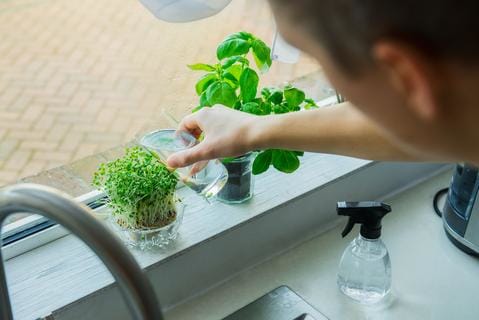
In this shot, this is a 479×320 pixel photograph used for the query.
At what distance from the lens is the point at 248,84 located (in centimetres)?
89

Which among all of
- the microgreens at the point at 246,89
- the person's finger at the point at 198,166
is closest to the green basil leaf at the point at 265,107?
the microgreens at the point at 246,89

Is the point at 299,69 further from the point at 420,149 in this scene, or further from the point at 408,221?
the point at 420,149

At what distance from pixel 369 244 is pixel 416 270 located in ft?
0.38

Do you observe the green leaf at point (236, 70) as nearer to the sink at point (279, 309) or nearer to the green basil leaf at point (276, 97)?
the green basil leaf at point (276, 97)

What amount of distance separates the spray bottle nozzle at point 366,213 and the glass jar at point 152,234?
228 millimetres

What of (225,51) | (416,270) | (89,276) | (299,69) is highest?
(225,51)

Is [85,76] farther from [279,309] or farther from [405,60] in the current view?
[405,60]

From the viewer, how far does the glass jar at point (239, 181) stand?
0.92 m

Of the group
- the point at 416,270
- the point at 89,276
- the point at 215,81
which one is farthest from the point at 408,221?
the point at 89,276

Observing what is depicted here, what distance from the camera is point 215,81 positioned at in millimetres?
896

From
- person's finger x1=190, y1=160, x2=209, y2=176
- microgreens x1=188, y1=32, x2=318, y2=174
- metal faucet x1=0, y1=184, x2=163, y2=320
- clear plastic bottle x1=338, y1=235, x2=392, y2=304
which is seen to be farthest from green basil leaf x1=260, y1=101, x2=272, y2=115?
metal faucet x1=0, y1=184, x2=163, y2=320

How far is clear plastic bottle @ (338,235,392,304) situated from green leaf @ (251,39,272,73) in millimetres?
294

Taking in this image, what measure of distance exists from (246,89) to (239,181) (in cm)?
15

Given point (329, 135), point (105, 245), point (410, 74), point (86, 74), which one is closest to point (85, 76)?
point (86, 74)
